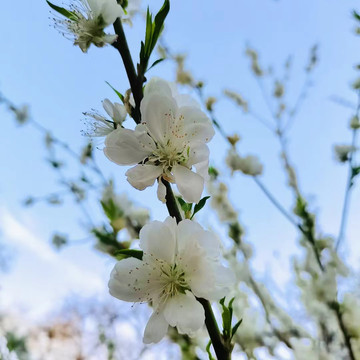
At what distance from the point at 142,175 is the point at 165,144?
52 mm

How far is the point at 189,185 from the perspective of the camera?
0.41 metres

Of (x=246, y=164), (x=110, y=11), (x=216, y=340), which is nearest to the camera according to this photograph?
(x=216, y=340)

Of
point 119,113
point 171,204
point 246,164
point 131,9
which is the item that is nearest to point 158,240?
point 171,204

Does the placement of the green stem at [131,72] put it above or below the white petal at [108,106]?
above

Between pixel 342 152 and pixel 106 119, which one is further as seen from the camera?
pixel 342 152

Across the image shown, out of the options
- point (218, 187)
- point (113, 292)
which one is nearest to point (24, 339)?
point (218, 187)

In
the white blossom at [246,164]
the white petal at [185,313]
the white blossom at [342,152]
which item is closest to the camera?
the white petal at [185,313]

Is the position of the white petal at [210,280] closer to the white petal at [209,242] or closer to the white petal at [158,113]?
the white petal at [209,242]

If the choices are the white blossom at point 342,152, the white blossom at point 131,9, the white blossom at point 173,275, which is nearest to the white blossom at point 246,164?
the white blossom at point 342,152

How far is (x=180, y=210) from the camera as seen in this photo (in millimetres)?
447

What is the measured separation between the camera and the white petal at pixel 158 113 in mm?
412

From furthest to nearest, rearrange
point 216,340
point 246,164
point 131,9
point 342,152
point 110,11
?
1. point 246,164
2. point 342,152
3. point 131,9
4. point 110,11
5. point 216,340

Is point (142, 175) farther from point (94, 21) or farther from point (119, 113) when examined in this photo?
point (94, 21)

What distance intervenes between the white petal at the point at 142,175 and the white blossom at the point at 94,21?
0.16 meters
